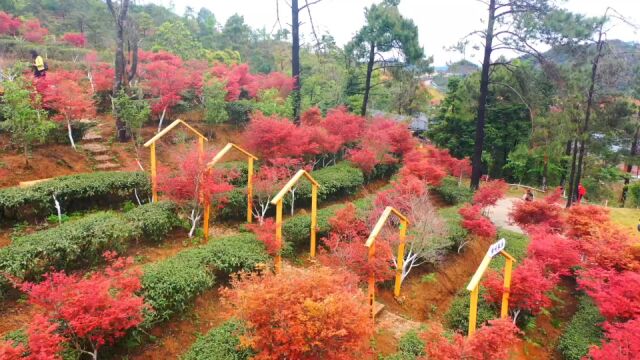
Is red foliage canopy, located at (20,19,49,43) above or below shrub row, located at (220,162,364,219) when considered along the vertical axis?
above

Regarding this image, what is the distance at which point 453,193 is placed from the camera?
48.9 feet

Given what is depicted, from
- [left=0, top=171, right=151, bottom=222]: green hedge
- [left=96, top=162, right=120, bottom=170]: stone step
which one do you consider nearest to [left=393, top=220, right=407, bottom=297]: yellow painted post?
[left=0, top=171, right=151, bottom=222]: green hedge

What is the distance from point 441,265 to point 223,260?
18.4ft

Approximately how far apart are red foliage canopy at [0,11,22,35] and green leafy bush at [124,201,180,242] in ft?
68.4

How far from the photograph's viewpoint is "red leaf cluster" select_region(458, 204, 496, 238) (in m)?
11.2

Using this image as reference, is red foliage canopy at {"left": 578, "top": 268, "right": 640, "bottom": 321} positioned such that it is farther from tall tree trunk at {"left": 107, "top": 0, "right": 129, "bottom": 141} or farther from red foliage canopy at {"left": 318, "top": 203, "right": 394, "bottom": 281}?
tall tree trunk at {"left": 107, "top": 0, "right": 129, "bottom": 141}

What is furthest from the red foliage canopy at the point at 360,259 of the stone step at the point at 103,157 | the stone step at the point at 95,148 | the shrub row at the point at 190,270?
the stone step at the point at 95,148

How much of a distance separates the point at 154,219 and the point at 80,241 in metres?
1.58

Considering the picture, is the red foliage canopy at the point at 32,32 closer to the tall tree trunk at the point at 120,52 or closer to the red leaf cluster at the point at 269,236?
the tall tree trunk at the point at 120,52

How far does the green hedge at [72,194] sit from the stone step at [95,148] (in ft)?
10.3

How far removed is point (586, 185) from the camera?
25750 mm

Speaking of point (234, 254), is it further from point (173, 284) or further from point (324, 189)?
point (324, 189)

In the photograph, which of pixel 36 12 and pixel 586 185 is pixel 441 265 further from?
pixel 36 12

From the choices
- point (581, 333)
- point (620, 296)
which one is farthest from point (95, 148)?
point (620, 296)
